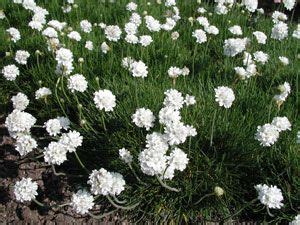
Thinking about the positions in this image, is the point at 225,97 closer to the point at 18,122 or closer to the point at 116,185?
the point at 116,185

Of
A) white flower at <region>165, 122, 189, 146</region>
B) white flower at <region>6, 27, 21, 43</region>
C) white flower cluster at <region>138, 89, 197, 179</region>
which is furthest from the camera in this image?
white flower at <region>6, 27, 21, 43</region>

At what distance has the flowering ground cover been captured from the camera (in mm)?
3266

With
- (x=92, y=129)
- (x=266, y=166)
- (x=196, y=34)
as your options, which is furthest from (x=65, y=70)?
(x=266, y=166)

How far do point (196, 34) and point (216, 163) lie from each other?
1.39 meters

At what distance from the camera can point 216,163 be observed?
3732mm

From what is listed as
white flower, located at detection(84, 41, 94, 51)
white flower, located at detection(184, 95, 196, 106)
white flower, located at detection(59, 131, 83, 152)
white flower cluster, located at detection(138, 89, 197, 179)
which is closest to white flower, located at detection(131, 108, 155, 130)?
white flower cluster, located at detection(138, 89, 197, 179)

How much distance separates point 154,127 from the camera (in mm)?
3738

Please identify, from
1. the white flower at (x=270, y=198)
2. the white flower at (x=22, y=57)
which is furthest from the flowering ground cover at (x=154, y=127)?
the white flower at (x=22, y=57)

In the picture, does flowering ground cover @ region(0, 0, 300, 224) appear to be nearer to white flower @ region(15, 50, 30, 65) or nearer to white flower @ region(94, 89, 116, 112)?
white flower @ region(94, 89, 116, 112)

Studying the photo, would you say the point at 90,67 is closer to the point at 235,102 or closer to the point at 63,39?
the point at 63,39

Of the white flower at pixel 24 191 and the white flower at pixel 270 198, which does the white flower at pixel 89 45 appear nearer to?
the white flower at pixel 24 191

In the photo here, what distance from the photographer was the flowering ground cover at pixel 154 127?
10.7 feet

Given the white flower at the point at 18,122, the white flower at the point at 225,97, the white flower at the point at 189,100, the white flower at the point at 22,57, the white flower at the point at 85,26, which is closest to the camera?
the white flower at the point at 18,122

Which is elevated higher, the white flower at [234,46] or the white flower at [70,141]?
the white flower at [234,46]
